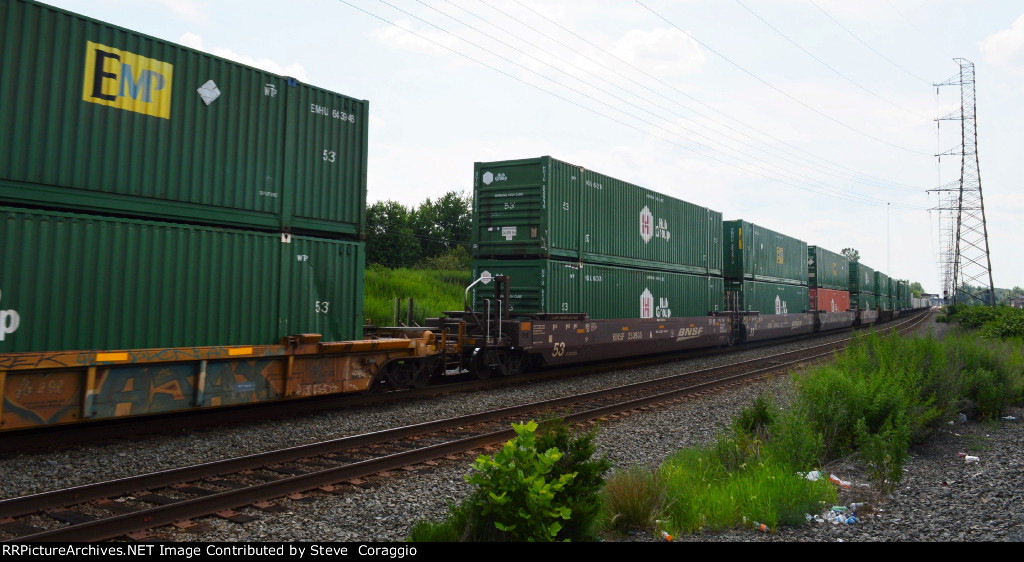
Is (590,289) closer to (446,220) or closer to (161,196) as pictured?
(161,196)

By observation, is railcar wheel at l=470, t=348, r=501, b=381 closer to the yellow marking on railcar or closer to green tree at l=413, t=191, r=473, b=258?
the yellow marking on railcar

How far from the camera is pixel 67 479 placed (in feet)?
18.7

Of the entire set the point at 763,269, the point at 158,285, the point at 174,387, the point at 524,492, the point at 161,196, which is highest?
the point at 763,269

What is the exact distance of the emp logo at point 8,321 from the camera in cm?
627

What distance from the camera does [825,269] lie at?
31.8 m

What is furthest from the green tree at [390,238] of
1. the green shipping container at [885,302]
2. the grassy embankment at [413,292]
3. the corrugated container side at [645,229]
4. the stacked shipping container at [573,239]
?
the green shipping container at [885,302]

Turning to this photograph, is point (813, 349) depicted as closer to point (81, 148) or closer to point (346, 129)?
point (346, 129)

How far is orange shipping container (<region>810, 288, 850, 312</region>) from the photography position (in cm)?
3041

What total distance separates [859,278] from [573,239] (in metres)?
33.9

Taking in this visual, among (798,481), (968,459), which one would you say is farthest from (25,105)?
(968,459)

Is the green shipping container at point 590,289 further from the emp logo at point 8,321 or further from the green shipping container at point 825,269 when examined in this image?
the green shipping container at point 825,269

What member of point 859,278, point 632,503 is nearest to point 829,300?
point 859,278

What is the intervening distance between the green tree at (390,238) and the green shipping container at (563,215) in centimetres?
3806

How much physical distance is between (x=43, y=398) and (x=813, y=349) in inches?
873
